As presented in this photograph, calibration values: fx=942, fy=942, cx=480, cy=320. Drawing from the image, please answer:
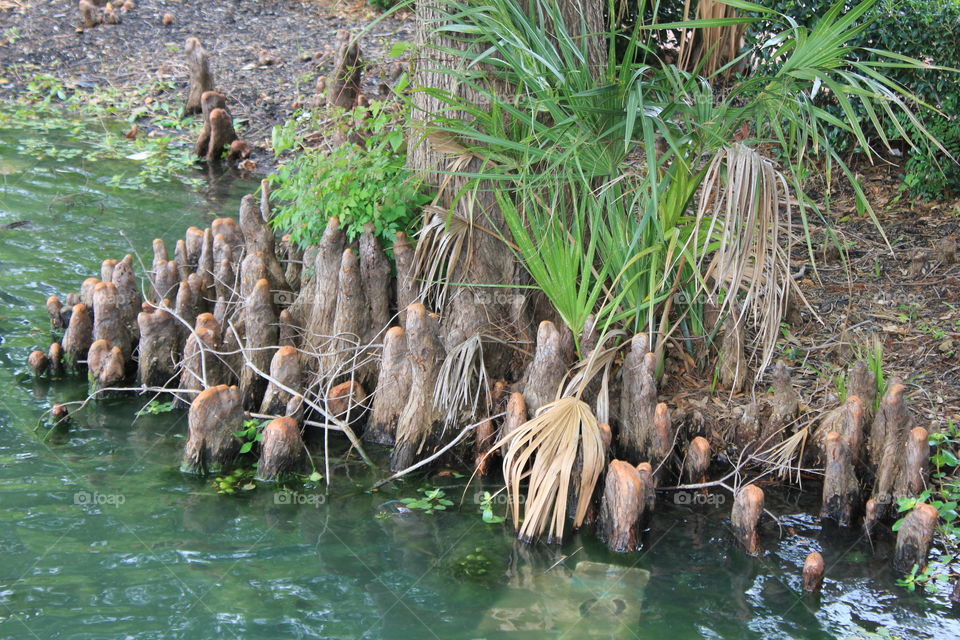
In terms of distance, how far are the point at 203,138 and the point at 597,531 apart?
8.16 meters

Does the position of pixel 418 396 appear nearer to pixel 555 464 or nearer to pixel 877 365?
pixel 555 464

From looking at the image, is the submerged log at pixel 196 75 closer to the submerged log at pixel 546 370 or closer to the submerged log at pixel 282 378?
the submerged log at pixel 282 378

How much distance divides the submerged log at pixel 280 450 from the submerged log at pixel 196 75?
7.78 metres

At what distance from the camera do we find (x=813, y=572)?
4793 millimetres

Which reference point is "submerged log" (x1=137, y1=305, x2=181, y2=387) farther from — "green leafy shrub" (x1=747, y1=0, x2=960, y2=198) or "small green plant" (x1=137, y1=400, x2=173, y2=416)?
"green leafy shrub" (x1=747, y1=0, x2=960, y2=198)

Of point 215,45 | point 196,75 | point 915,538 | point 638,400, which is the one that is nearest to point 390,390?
point 638,400

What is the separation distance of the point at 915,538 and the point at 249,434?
12.9ft

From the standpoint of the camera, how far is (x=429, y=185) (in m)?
6.54

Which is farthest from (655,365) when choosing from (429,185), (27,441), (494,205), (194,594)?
(27,441)

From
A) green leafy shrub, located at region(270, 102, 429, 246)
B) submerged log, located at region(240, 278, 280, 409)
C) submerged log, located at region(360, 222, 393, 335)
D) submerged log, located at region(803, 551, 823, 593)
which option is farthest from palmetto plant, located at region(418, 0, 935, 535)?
submerged log, located at region(240, 278, 280, 409)

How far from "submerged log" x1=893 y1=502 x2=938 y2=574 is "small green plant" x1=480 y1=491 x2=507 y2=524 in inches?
84.4

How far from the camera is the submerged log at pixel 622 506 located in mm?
5066

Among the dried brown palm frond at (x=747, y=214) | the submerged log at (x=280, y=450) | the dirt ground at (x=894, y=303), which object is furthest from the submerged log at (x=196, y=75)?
the dried brown palm frond at (x=747, y=214)

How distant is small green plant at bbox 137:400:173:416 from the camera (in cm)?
659
